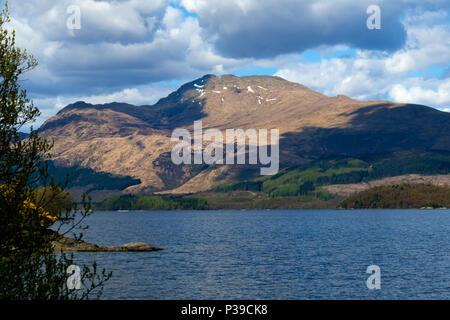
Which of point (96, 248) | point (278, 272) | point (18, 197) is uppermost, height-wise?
point (18, 197)

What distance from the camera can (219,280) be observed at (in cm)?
8988

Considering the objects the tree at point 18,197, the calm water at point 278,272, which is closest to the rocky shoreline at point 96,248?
the calm water at point 278,272

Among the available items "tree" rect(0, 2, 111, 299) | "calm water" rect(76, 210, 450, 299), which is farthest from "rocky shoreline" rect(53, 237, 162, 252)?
"tree" rect(0, 2, 111, 299)

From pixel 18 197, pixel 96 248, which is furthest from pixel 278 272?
pixel 18 197

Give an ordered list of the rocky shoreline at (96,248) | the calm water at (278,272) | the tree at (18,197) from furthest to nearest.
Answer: the rocky shoreline at (96,248)
the calm water at (278,272)
the tree at (18,197)

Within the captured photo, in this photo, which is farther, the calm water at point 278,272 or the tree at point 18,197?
the calm water at point 278,272

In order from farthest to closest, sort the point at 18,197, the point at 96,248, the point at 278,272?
the point at 96,248
the point at 278,272
the point at 18,197

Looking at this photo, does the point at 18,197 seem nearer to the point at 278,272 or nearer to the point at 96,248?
the point at 278,272

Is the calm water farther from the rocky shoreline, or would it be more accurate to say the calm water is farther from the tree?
the tree

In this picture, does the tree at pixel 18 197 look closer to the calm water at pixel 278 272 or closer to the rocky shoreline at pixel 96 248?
the calm water at pixel 278 272

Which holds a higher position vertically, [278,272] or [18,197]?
[18,197]
